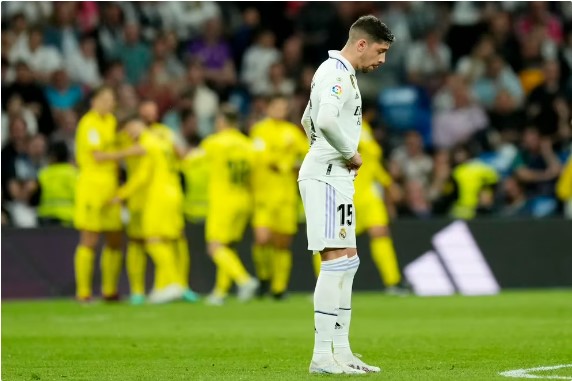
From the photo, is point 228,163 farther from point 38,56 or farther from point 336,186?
point 336,186

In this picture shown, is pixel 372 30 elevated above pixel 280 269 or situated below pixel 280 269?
above

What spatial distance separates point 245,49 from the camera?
22219 millimetres

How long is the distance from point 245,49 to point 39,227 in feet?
20.7

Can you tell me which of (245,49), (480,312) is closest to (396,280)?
(480,312)

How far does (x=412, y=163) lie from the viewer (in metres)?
20.3

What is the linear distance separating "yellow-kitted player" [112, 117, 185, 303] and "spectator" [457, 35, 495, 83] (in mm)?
7296

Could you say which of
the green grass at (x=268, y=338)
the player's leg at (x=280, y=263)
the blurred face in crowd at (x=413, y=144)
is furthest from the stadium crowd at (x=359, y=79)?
the green grass at (x=268, y=338)

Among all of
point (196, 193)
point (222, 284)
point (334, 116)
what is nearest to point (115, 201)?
point (222, 284)

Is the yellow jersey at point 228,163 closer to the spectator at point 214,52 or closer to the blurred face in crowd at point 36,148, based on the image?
the blurred face in crowd at point 36,148

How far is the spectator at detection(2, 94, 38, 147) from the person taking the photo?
1886 centimetres

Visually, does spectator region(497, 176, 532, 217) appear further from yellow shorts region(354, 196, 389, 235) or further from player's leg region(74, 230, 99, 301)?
player's leg region(74, 230, 99, 301)

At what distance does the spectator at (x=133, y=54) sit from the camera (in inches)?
837

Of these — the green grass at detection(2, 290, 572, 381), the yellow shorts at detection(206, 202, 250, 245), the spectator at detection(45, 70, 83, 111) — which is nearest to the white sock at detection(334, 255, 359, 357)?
the green grass at detection(2, 290, 572, 381)

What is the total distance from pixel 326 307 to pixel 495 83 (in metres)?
14.8
